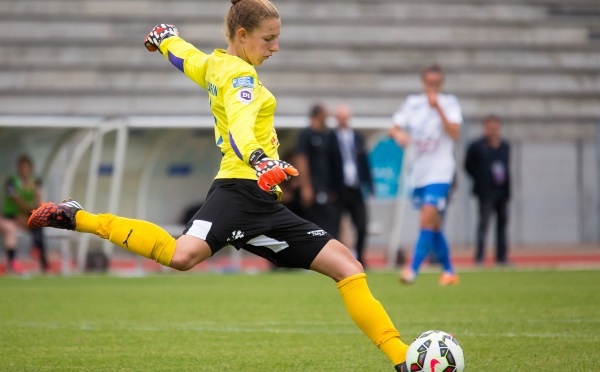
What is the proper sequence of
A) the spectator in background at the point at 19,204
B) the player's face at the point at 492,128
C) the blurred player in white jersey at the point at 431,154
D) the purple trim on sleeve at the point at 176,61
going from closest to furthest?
the purple trim on sleeve at the point at 176,61, the blurred player in white jersey at the point at 431,154, the spectator in background at the point at 19,204, the player's face at the point at 492,128

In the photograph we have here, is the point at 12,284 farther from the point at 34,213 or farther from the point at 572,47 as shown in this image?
the point at 572,47

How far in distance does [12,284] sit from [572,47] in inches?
571

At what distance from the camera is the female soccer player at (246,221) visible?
5770 mm

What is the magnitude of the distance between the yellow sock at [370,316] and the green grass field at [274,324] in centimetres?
55

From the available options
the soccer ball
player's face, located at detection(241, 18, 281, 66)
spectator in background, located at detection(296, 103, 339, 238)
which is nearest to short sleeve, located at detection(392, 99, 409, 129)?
spectator in background, located at detection(296, 103, 339, 238)

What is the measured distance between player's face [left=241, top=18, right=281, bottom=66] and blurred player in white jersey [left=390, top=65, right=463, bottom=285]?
6039mm

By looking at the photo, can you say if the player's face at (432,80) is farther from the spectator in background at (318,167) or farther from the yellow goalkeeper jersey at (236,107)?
the yellow goalkeeper jersey at (236,107)

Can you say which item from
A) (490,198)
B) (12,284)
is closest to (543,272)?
(490,198)

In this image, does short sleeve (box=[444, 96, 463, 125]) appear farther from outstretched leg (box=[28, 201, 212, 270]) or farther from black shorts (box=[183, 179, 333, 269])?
outstretched leg (box=[28, 201, 212, 270])

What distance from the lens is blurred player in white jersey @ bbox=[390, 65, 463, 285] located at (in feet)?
39.6

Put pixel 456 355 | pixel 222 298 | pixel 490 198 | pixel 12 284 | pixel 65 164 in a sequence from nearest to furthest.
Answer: pixel 456 355 < pixel 222 298 < pixel 12 284 < pixel 490 198 < pixel 65 164

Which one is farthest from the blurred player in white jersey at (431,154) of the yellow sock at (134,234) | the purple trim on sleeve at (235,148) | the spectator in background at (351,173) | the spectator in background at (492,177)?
the purple trim on sleeve at (235,148)

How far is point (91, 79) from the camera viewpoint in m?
22.3

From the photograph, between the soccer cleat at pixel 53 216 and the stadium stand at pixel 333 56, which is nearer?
the soccer cleat at pixel 53 216
